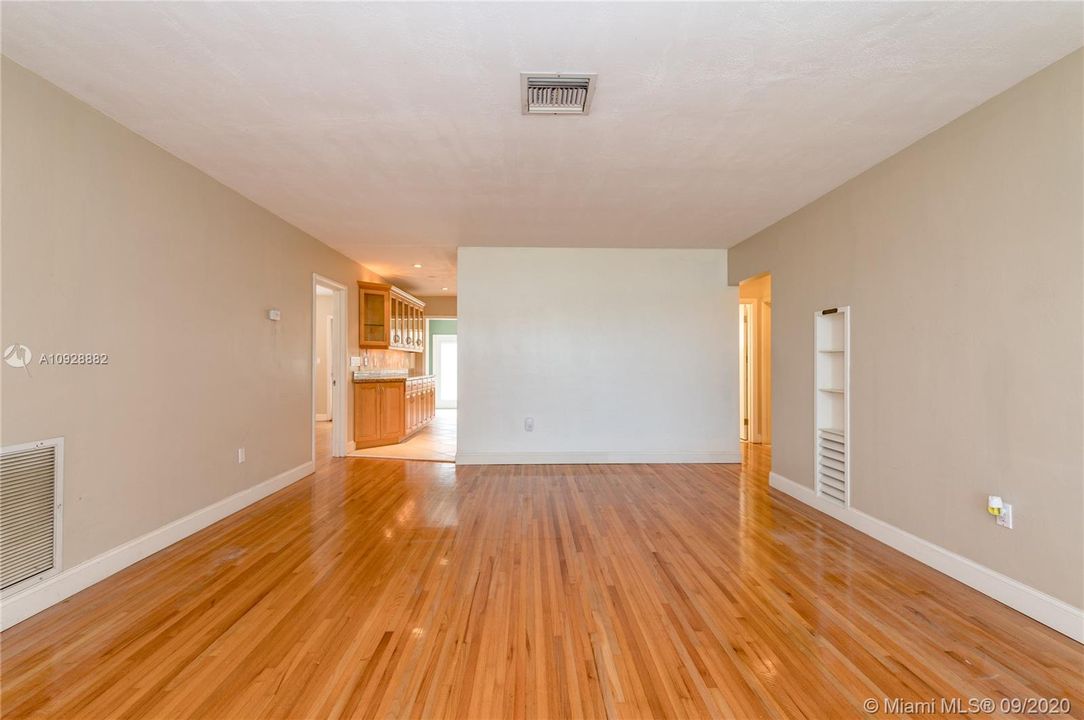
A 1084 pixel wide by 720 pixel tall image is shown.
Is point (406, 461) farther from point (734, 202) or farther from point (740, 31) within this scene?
point (740, 31)

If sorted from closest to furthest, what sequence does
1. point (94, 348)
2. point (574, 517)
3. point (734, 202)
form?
1. point (94, 348)
2. point (574, 517)
3. point (734, 202)

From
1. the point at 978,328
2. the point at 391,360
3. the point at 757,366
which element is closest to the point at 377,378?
the point at 391,360

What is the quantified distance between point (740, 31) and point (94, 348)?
11.9ft

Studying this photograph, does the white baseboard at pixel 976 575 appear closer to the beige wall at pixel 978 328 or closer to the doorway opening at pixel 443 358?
the beige wall at pixel 978 328

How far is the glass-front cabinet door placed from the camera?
6484 millimetres

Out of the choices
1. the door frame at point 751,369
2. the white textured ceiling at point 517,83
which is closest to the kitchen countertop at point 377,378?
the white textured ceiling at point 517,83

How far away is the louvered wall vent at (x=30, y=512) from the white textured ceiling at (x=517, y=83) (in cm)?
185

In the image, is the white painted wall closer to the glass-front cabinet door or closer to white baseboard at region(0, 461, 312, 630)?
the glass-front cabinet door

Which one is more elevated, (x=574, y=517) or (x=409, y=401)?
(x=409, y=401)

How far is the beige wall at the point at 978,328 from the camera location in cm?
212

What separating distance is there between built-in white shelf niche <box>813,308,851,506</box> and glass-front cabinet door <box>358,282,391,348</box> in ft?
17.9

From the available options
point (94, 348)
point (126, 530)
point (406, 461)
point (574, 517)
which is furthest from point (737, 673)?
point (406, 461)

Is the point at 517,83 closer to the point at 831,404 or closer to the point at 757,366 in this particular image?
the point at 831,404

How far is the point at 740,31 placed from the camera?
1.91m
